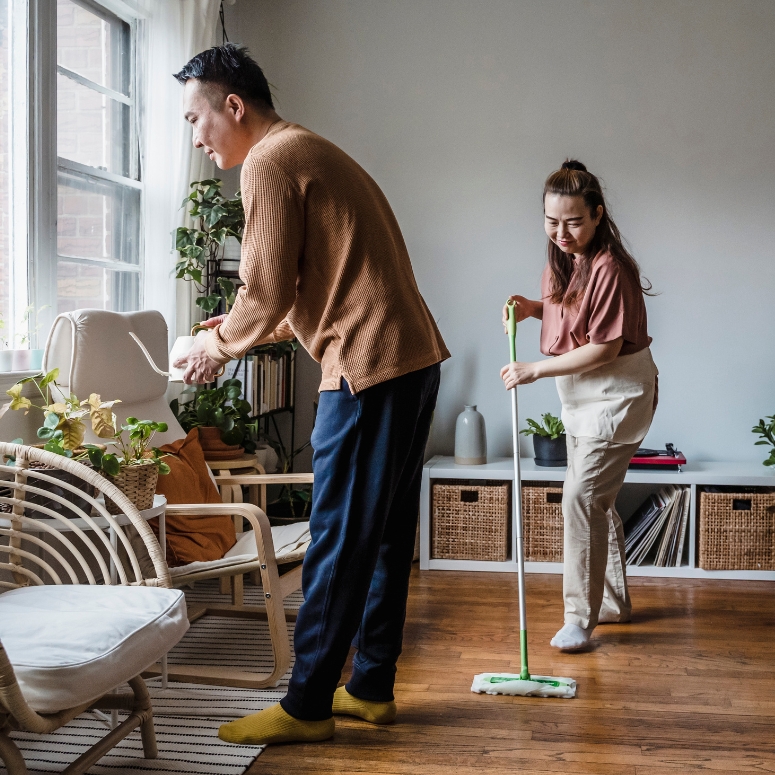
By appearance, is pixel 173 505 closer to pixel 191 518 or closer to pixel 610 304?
pixel 191 518

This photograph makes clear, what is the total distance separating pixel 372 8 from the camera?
4.00 m

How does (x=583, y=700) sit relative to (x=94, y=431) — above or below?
below

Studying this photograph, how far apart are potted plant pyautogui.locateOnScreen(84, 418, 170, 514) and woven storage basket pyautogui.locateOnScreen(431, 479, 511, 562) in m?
1.63

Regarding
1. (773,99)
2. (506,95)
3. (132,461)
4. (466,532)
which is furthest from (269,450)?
(773,99)

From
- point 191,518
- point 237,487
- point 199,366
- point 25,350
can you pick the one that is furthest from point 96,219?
point 199,366

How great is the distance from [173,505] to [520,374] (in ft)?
3.36

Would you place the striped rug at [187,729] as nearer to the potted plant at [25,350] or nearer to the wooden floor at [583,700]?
the wooden floor at [583,700]

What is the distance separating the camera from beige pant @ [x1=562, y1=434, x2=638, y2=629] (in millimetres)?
2654

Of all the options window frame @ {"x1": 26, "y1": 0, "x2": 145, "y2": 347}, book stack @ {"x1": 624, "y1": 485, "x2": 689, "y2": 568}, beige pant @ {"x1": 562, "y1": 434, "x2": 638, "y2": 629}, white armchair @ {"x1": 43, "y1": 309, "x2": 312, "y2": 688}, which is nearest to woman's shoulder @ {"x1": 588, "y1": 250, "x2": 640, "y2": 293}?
beige pant @ {"x1": 562, "y1": 434, "x2": 638, "y2": 629}

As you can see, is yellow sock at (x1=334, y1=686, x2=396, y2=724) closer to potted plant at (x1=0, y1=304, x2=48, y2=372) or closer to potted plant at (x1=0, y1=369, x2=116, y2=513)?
potted plant at (x1=0, y1=369, x2=116, y2=513)

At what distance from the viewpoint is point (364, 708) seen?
210cm

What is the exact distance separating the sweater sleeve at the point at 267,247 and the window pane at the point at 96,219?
1.48 m

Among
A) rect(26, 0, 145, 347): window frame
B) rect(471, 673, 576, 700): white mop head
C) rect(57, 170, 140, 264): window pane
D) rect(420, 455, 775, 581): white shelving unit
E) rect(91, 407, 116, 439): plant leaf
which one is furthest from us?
rect(420, 455, 775, 581): white shelving unit

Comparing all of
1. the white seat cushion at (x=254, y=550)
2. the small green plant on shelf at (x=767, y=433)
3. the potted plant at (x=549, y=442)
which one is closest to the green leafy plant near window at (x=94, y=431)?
the white seat cushion at (x=254, y=550)
